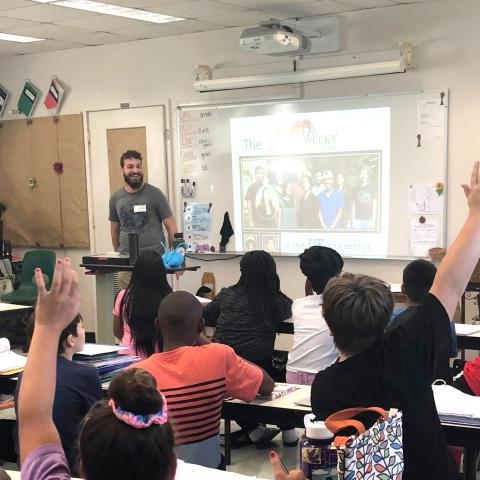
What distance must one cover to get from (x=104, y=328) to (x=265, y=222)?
5.51 feet

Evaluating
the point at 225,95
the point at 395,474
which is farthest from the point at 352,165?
the point at 395,474

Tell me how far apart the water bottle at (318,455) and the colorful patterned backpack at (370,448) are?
0.02 metres

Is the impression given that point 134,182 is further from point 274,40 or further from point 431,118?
point 431,118

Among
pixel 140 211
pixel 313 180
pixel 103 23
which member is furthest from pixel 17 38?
pixel 313 180

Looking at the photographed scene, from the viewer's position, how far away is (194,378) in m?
2.46

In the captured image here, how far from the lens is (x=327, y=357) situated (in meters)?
3.38

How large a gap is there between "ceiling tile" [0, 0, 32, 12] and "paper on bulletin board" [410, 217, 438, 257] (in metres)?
3.34

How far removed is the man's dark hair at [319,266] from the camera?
374 centimetres

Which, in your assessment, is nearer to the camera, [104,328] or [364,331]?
[364,331]

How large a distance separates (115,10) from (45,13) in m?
0.55

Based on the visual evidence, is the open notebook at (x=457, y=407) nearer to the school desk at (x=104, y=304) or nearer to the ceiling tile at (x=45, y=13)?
the school desk at (x=104, y=304)

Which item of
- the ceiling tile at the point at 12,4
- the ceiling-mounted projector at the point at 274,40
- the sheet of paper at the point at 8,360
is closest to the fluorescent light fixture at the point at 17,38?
the ceiling tile at the point at 12,4

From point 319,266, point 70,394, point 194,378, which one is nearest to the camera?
point 70,394

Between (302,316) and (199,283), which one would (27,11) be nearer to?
(199,283)
